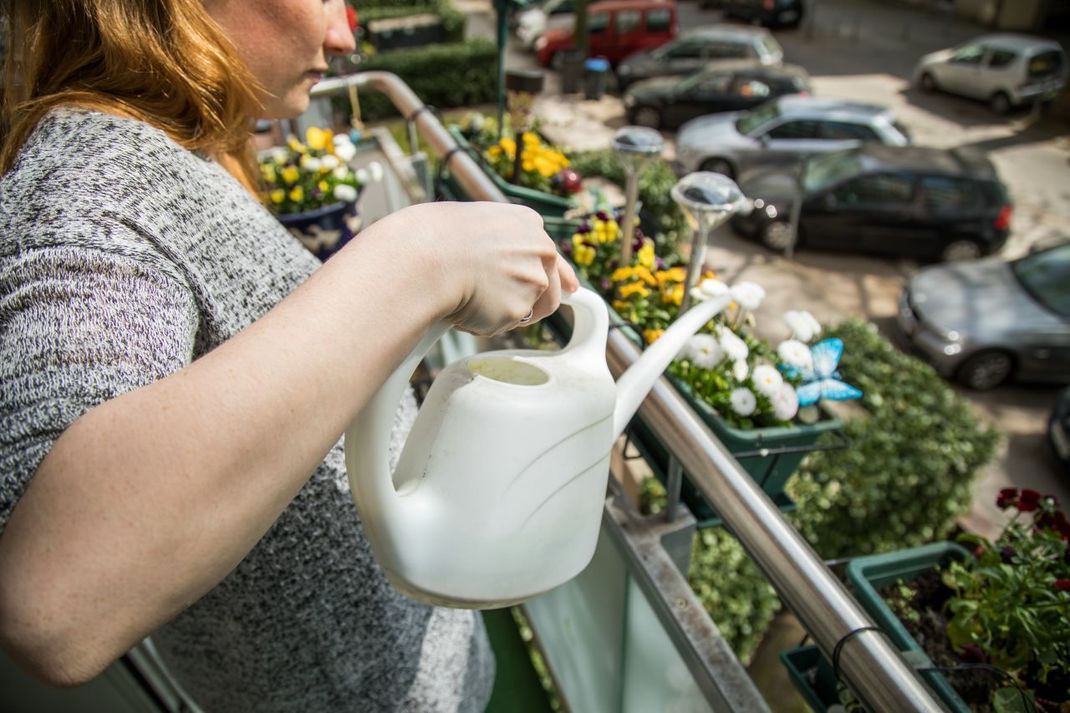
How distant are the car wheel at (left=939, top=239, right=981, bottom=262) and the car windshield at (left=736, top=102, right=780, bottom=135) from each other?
271 cm

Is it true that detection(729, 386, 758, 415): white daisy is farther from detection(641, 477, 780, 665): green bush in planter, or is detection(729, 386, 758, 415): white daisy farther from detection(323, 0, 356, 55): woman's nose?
detection(641, 477, 780, 665): green bush in planter

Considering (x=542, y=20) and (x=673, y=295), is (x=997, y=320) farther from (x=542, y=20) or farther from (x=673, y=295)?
(x=542, y=20)

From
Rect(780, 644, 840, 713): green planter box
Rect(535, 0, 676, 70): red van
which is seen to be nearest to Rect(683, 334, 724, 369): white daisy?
Rect(780, 644, 840, 713): green planter box

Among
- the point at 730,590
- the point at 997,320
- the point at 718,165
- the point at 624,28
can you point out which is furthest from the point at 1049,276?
the point at 624,28

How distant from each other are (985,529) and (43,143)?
5401 mm

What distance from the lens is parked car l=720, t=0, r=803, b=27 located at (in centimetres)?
1719

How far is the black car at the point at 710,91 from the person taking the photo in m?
10.7

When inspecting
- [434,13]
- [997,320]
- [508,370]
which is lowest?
[997,320]

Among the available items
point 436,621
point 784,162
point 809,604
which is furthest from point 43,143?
point 784,162

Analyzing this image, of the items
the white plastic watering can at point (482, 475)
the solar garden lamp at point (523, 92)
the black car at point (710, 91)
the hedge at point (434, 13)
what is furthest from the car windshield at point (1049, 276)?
the hedge at point (434, 13)

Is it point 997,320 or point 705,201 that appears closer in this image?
point 705,201

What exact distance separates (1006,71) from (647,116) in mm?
6274

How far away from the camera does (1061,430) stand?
5.17 meters

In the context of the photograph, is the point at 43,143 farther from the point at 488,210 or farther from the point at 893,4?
the point at 893,4
